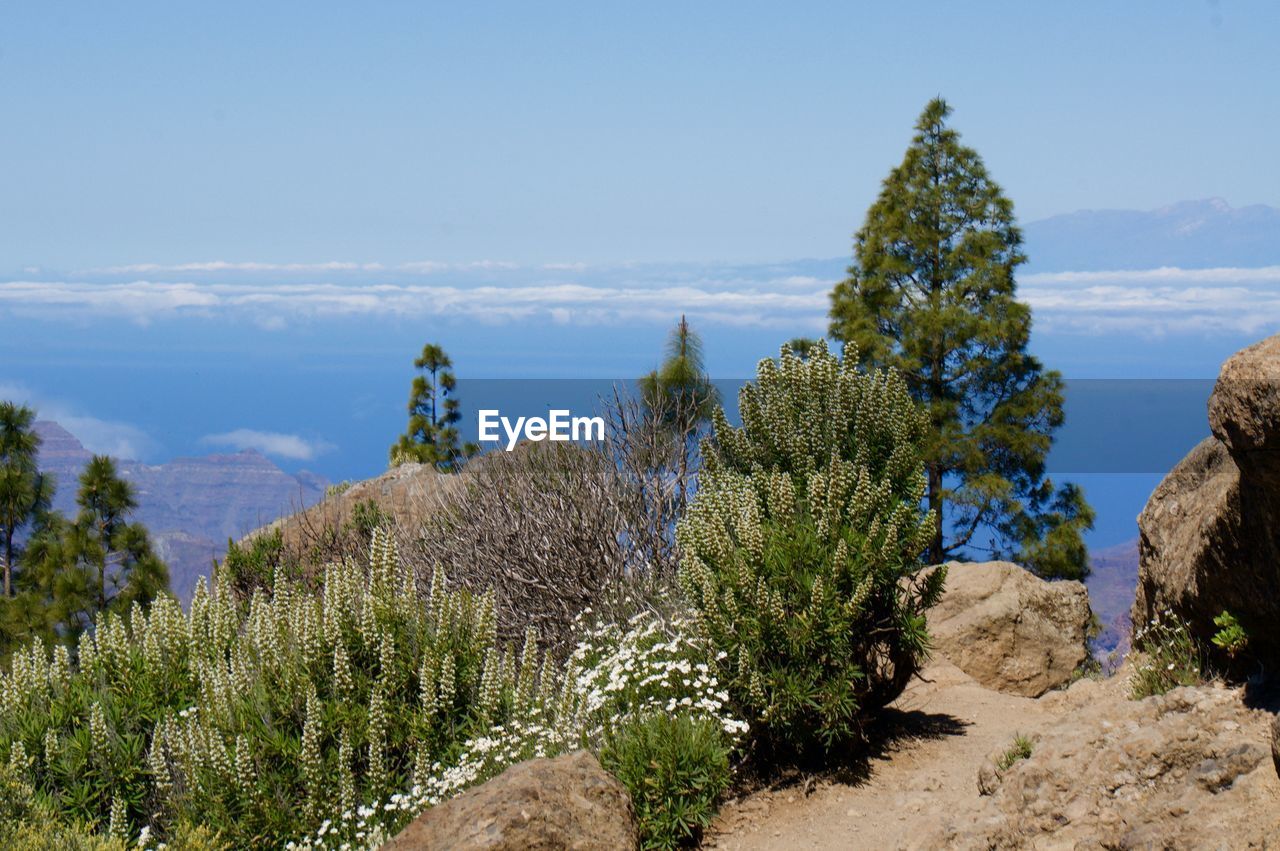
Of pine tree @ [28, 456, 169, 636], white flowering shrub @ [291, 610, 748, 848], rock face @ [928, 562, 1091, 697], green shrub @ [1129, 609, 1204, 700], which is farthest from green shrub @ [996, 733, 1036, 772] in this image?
pine tree @ [28, 456, 169, 636]

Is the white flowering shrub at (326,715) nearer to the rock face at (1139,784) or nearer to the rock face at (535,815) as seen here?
the rock face at (535,815)

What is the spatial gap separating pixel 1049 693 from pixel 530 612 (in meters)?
5.16

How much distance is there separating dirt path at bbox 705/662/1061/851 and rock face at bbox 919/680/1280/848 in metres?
0.54

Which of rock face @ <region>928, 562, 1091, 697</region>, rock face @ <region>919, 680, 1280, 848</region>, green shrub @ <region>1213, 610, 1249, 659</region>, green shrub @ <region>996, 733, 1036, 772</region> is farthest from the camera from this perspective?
rock face @ <region>928, 562, 1091, 697</region>

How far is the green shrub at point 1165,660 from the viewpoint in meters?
7.02

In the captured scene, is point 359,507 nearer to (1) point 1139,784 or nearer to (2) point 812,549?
(2) point 812,549

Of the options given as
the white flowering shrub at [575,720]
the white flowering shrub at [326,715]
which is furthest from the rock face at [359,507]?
the white flowering shrub at [575,720]

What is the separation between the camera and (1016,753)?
6906 mm

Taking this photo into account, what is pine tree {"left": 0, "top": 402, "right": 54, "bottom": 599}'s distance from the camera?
20.3 meters

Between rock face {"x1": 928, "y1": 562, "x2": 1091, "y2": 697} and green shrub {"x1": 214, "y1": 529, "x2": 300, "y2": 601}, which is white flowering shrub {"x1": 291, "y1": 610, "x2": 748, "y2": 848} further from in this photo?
green shrub {"x1": 214, "y1": 529, "x2": 300, "y2": 601}

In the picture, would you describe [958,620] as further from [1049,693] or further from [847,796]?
[847,796]

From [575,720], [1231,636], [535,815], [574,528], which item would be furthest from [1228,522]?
[574,528]

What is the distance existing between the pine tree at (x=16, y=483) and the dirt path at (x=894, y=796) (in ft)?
51.3

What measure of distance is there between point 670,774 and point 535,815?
1125 mm
